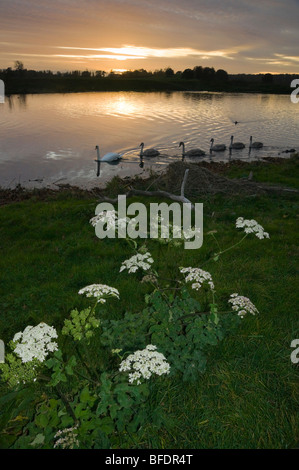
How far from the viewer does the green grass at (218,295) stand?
3746 millimetres

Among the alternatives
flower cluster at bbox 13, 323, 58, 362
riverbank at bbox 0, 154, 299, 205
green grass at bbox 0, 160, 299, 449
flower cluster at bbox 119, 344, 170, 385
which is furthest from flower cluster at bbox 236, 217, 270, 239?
riverbank at bbox 0, 154, 299, 205

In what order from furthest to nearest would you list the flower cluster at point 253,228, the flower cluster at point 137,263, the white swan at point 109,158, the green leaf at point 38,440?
the white swan at point 109,158, the flower cluster at point 253,228, the flower cluster at point 137,263, the green leaf at point 38,440

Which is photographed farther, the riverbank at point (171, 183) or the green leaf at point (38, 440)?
the riverbank at point (171, 183)

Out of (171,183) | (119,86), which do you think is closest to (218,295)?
(171,183)

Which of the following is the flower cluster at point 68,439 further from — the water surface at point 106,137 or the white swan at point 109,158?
the white swan at point 109,158

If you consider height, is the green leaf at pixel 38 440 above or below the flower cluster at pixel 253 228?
below

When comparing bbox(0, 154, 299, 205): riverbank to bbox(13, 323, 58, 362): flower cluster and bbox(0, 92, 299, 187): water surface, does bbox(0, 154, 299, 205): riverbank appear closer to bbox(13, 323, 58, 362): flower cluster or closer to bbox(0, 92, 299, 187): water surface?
bbox(0, 92, 299, 187): water surface

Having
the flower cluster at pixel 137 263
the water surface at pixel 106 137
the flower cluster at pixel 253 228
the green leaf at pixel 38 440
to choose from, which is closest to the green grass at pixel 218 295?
the green leaf at pixel 38 440

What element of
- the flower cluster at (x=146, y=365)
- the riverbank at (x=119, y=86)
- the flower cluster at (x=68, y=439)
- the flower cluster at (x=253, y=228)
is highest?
the riverbank at (x=119, y=86)

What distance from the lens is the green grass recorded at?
3.75m

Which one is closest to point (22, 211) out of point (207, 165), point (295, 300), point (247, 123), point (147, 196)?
point (147, 196)

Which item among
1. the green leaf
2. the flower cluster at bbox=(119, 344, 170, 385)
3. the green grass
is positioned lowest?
the green grass

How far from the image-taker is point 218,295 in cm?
640

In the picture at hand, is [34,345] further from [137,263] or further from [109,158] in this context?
[109,158]
